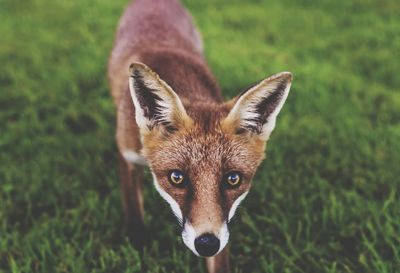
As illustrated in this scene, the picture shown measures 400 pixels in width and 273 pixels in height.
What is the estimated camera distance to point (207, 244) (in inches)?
96.9

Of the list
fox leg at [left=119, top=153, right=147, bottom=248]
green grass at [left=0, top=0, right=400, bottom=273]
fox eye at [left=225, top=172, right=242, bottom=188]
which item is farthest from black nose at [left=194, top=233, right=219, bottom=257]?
fox leg at [left=119, top=153, right=147, bottom=248]

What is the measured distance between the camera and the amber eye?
8.85ft

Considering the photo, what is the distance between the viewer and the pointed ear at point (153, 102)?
2690mm

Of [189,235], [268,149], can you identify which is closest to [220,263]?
[189,235]

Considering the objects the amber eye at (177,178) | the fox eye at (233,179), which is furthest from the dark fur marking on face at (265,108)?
the amber eye at (177,178)

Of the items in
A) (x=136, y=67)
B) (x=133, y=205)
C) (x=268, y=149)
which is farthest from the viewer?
(x=268, y=149)

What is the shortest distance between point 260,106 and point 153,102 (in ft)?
2.19

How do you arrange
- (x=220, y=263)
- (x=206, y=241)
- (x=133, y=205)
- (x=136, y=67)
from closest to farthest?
(x=206, y=241) < (x=136, y=67) < (x=220, y=263) < (x=133, y=205)

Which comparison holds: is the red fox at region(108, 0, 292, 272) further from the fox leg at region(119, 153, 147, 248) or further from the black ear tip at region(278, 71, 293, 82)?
the fox leg at region(119, 153, 147, 248)

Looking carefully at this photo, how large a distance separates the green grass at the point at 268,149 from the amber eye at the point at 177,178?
95 centimetres

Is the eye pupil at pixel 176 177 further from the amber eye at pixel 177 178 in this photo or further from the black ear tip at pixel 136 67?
the black ear tip at pixel 136 67

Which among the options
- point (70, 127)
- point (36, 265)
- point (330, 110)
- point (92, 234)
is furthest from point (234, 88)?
point (36, 265)

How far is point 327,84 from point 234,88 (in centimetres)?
122

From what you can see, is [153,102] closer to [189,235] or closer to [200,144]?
[200,144]
